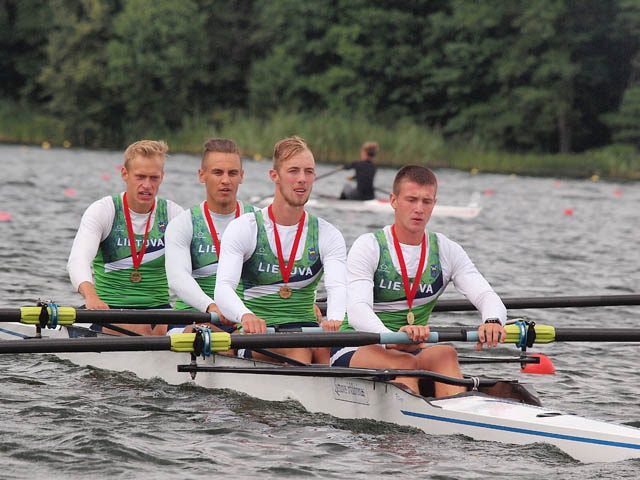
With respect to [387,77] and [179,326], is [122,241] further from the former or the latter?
[387,77]

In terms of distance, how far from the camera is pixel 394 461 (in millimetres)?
6918

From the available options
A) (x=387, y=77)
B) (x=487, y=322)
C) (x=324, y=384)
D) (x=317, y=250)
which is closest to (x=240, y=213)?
(x=317, y=250)

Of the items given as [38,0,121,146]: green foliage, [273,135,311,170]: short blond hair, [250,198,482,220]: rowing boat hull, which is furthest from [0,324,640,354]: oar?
[38,0,121,146]: green foliage

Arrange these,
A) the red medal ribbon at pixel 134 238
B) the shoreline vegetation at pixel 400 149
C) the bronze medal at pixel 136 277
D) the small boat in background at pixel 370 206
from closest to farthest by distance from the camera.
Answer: the red medal ribbon at pixel 134 238 → the bronze medal at pixel 136 277 → the small boat in background at pixel 370 206 → the shoreline vegetation at pixel 400 149

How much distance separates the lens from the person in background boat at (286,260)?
7852mm

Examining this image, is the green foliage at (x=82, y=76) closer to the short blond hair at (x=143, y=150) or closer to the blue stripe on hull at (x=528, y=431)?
the short blond hair at (x=143, y=150)

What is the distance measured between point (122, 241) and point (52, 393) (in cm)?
137

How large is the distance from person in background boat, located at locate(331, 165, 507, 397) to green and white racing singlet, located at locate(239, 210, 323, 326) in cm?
52

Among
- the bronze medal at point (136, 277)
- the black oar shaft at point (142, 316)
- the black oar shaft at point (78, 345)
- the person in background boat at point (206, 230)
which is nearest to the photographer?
the black oar shaft at point (78, 345)

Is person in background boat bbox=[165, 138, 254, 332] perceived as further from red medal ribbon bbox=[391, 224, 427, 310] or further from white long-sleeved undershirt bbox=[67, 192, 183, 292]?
red medal ribbon bbox=[391, 224, 427, 310]

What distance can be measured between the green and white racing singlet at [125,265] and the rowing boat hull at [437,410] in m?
0.93

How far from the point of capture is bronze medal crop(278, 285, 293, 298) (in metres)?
8.24

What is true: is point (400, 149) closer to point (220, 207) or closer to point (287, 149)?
point (220, 207)

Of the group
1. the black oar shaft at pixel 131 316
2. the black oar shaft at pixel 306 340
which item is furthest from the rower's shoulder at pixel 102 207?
the black oar shaft at pixel 306 340
